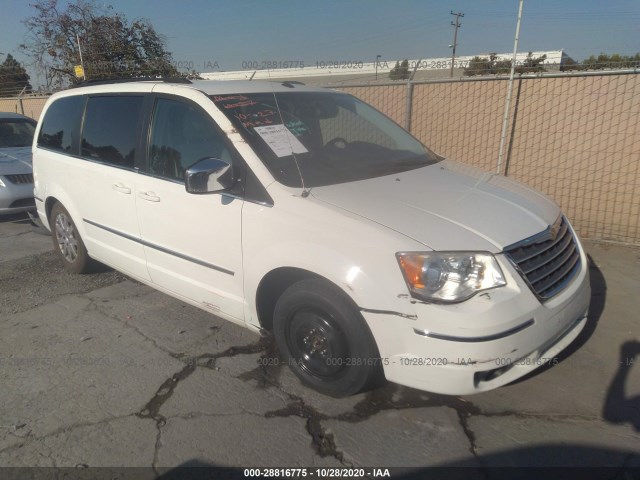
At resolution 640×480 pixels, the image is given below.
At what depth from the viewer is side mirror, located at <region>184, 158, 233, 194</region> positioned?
8.91 feet

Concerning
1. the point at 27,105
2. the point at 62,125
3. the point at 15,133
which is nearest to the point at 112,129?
the point at 62,125

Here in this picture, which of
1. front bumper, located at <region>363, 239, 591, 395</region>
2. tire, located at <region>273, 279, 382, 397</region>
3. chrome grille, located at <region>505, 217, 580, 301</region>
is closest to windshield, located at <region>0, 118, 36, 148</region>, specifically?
tire, located at <region>273, 279, 382, 397</region>

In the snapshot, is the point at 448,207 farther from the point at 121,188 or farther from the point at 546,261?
the point at 121,188

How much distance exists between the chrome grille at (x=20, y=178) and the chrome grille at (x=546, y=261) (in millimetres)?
6989

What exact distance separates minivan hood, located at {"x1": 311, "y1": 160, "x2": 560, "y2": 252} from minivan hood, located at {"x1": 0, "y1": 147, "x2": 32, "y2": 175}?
6.05m

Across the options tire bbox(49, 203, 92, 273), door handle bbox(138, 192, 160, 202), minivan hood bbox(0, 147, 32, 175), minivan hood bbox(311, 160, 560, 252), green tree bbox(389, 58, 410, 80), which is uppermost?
green tree bbox(389, 58, 410, 80)

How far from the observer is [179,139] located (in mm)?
3330

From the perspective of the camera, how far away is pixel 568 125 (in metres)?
5.75

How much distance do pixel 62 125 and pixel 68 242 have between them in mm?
1200

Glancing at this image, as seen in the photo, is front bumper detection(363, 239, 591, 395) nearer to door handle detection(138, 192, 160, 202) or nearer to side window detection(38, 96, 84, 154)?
door handle detection(138, 192, 160, 202)

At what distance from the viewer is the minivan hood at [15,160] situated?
265 inches

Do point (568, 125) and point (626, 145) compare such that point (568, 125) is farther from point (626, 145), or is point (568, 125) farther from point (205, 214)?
point (205, 214)

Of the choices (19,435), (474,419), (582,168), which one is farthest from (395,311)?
(582,168)

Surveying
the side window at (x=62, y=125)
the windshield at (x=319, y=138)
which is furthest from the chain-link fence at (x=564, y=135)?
the side window at (x=62, y=125)
